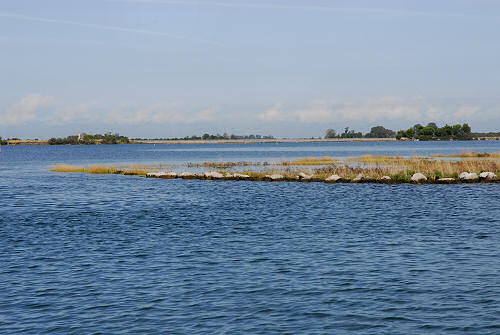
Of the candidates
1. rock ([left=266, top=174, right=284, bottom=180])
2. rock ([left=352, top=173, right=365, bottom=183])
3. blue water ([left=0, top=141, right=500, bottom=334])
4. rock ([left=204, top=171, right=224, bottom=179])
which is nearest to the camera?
blue water ([left=0, top=141, right=500, bottom=334])

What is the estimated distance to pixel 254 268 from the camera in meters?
21.1

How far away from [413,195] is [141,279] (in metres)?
33.7

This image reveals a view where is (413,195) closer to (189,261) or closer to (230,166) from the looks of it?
(189,261)

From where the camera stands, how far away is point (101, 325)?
48.7ft

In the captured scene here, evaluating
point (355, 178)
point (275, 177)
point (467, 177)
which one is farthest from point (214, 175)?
point (467, 177)

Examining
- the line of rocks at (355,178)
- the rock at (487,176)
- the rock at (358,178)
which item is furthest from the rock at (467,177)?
the rock at (358,178)

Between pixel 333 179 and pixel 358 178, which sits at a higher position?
pixel 358 178

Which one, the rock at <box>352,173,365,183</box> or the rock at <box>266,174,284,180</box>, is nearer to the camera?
the rock at <box>352,173,365,183</box>

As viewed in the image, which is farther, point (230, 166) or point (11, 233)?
point (230, 166)

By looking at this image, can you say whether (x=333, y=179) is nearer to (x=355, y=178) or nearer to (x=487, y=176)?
(x=355, y=178)

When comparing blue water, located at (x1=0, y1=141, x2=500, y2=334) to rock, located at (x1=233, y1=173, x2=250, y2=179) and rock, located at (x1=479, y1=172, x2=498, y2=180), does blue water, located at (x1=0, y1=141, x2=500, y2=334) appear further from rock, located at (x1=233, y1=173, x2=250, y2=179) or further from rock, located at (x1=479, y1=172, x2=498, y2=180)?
rock, located at (x1=233, y1=173, x2=250, y2=179)

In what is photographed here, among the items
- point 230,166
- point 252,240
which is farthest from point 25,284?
point 230,166

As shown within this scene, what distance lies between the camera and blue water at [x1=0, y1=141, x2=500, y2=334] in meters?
15.1

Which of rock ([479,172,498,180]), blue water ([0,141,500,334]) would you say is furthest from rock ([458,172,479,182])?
blue water ([0,141,500,334])
